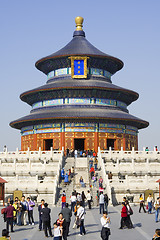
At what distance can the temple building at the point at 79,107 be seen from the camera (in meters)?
55.5

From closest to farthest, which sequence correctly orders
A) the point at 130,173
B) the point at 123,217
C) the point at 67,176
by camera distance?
the point at 123,217 → the point at 67,176 → the point at 130,173

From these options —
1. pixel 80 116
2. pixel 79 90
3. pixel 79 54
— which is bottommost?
pixel 80 116

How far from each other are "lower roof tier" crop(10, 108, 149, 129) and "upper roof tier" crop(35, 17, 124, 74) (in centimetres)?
877

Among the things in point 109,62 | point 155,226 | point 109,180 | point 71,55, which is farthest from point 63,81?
point 155,226

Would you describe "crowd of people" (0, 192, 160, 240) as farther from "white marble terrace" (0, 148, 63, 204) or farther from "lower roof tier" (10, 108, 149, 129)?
"lower roof tier" (10, 108, 149, 129)

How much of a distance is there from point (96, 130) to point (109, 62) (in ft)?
43.0

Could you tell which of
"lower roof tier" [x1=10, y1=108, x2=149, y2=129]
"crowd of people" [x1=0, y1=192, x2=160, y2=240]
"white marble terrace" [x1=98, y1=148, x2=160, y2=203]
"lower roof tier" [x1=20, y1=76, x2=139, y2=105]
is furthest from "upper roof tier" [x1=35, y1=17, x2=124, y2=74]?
"crowd of people" [x1=0, y1=192, x2=160, y2=240]

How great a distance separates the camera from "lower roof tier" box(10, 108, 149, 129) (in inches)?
2135

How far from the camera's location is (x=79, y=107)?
188 feet

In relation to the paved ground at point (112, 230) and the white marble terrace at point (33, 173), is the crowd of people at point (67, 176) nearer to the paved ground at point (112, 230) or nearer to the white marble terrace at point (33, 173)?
the white marble terrace at point (33, 173)

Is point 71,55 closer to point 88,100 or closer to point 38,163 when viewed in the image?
point 88,100

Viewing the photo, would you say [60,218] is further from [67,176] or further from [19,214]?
[67,176]

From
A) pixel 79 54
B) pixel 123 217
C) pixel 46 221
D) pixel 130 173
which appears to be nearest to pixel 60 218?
pixel 46 221

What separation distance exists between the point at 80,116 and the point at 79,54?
37.0 ft
